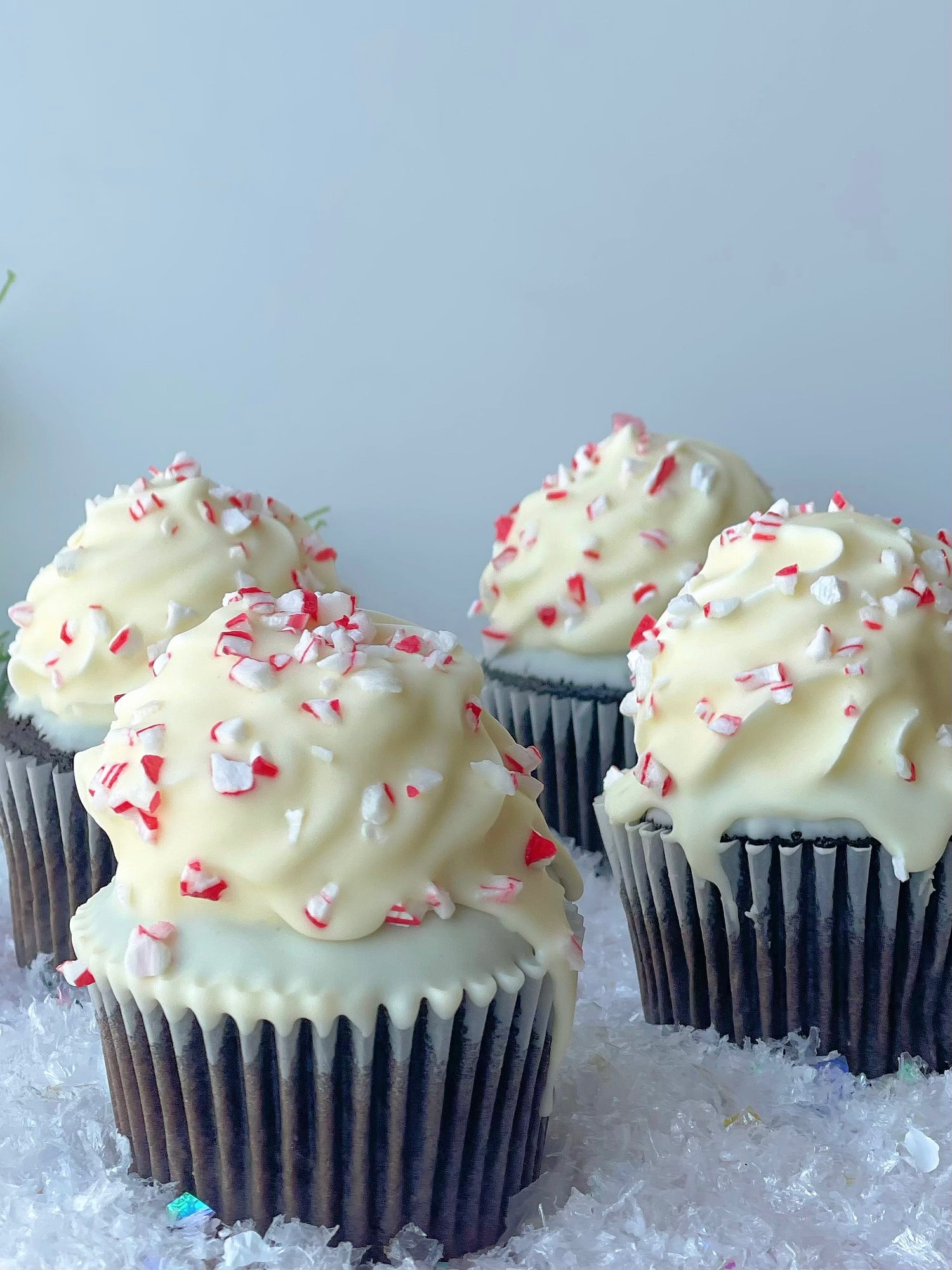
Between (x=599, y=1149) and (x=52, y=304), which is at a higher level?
(x=52, y=304)

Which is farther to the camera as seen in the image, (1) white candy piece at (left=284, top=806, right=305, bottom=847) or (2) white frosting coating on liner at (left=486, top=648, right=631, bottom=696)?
(2) white frosting coating on liner at (left=486, top=648, right=631, bottom=696)

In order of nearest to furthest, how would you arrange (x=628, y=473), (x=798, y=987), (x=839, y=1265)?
1. (x=839, y=1265)
2. (x=798, y=987)
3. (x=628, y=473)

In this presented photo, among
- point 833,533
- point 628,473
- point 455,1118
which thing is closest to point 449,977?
point 455,1118

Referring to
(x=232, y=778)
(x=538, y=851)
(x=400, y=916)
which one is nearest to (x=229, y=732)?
(x=232, y=778)

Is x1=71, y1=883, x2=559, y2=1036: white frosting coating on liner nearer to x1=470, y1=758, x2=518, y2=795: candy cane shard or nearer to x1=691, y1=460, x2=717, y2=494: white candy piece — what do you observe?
x1=470, y1=758, x2=518, y2=795: candy cane shard

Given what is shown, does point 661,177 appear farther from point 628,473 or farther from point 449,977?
point 449,977

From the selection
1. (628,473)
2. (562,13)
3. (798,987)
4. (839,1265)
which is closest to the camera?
(839,1265)

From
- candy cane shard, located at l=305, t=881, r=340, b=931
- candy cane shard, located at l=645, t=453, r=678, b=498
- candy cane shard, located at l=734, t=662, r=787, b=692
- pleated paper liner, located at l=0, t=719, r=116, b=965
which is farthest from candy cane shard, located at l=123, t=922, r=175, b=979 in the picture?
candy cane shard, located at l=645, t=453, r=678, b=498
